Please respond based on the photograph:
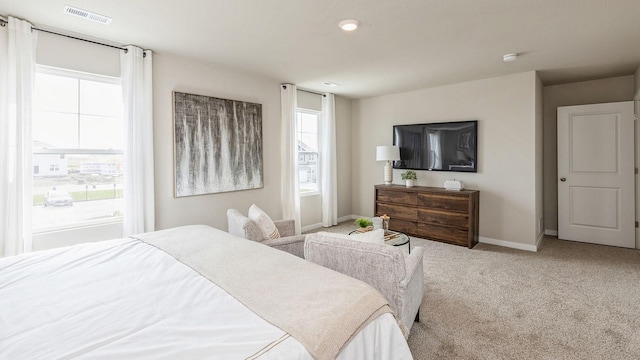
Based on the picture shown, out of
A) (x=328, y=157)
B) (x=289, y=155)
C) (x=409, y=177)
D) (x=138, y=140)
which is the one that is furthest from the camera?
Answer: (x=328, y=157)

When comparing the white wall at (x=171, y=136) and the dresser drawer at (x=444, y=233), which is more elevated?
the white wall at (x=171, y=136)

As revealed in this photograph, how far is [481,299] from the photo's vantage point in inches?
110

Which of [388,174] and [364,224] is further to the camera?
[388,174]

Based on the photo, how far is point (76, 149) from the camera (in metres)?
3.05

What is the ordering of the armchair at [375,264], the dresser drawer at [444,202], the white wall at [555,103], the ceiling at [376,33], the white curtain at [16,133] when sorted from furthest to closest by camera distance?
the white wall at [555,103] < the dresser drawer at [444,202] < the white curtain at [16,133] < the ceiling at [376,33] < the armchair at [375,264]

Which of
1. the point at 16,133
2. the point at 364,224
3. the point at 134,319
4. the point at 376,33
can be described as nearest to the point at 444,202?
the point at 364,224

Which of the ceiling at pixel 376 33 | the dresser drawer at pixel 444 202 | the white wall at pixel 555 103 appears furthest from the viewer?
the white wall at pixel 555 103

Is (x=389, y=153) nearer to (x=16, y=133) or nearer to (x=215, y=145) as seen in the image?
(x=215, y=145)

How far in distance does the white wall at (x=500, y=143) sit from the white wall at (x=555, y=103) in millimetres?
720

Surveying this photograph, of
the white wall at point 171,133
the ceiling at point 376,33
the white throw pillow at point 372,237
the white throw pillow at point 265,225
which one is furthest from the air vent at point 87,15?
the white throw pillow at point 372,237

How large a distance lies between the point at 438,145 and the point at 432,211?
1.12 metres

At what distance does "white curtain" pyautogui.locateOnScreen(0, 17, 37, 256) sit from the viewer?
259cm

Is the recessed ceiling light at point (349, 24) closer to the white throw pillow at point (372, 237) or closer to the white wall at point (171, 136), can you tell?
the white throw pillow at point (372, 237)

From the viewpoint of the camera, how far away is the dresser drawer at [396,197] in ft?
16.2
